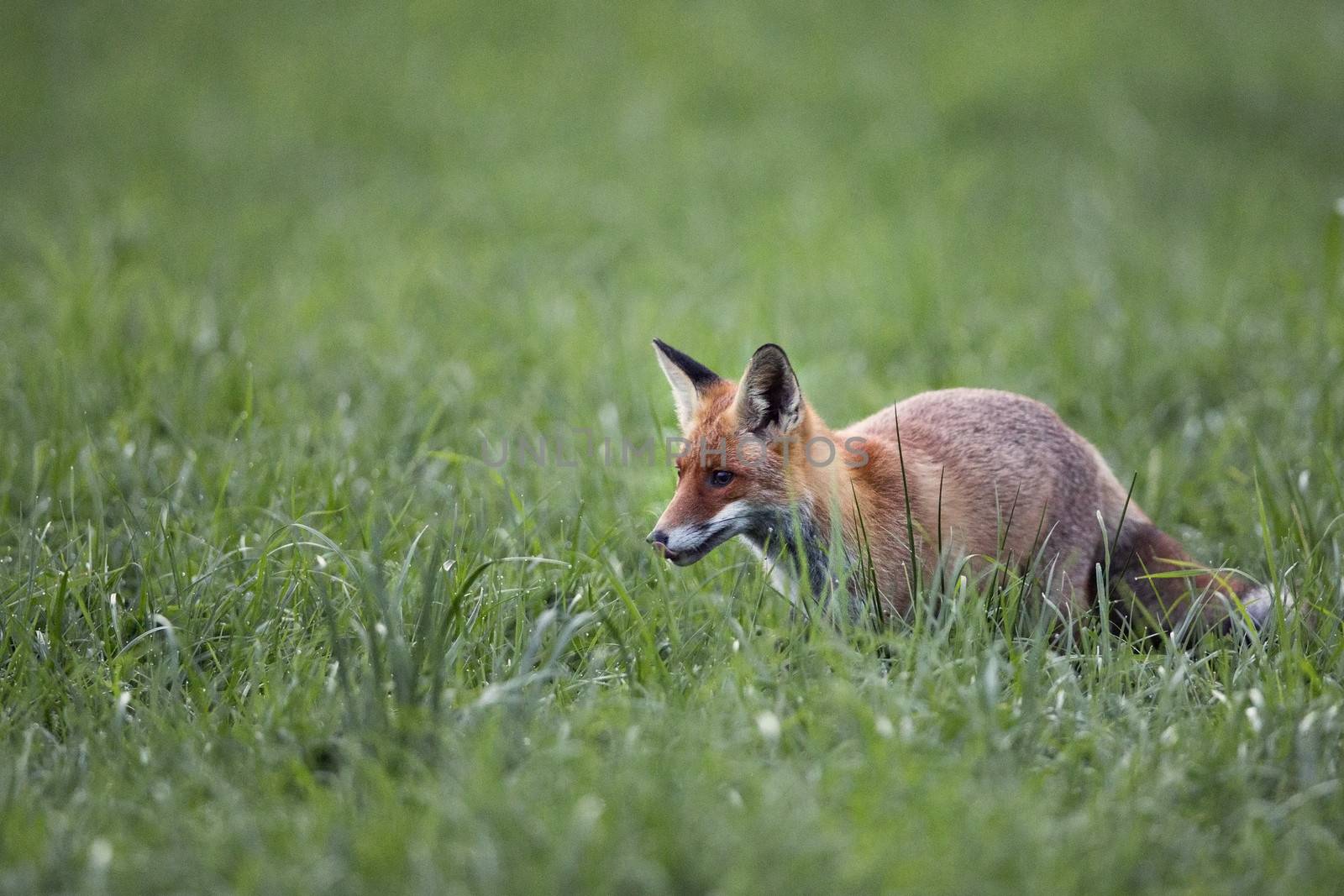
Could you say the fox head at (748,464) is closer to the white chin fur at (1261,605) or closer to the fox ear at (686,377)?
the fox ear at (686,377)

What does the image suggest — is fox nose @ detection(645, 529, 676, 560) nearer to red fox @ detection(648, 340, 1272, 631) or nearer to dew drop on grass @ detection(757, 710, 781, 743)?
red fox @ detection(648, 340, 1272, 631)

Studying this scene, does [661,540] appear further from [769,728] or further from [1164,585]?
[1164,585]

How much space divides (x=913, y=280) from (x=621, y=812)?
588cm

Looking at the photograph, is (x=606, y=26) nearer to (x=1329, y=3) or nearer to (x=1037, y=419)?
(x=1329, y=3)

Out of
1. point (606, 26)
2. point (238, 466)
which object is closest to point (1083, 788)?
point (238, 466)

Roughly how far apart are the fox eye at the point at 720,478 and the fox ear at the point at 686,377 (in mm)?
348

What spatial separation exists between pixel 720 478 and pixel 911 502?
78 centimetres

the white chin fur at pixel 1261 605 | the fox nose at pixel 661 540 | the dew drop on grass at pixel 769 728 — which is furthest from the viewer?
the white chin fur at pixel 1261 605

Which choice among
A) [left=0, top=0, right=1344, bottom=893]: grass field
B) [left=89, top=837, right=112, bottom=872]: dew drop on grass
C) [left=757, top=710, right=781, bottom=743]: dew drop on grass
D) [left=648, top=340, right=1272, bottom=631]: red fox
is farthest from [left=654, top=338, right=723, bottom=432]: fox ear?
[left=89, top=837, right=112, bottom=872]: dew drop on grass

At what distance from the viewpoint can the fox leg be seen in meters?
4.13

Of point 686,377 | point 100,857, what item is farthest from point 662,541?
point 100,857

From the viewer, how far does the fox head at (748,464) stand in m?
3.77

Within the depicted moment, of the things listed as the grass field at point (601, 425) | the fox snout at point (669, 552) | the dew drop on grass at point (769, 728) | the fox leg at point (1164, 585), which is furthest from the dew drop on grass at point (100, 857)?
the fox leg at point (1164, 585)

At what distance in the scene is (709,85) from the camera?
43.9ft
